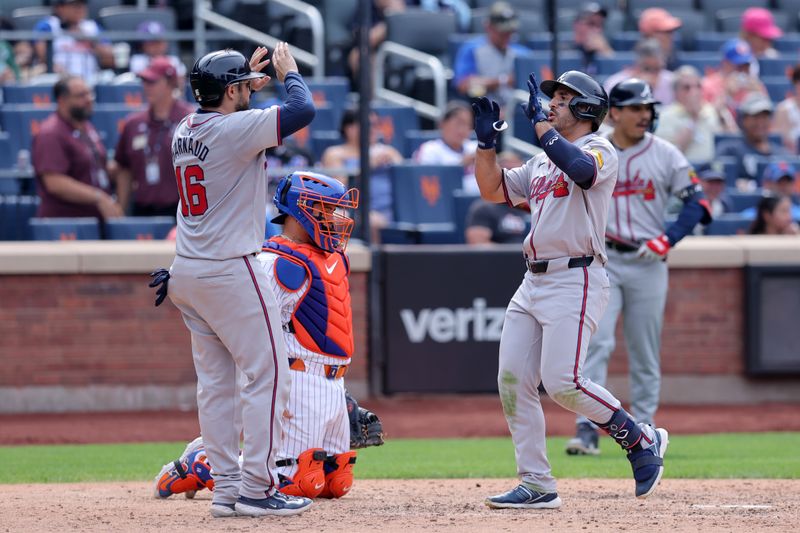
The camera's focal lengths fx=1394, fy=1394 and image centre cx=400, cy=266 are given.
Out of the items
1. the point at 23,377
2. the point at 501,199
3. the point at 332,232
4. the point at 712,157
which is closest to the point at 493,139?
the point at 501,199

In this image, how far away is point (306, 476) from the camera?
6.00 m

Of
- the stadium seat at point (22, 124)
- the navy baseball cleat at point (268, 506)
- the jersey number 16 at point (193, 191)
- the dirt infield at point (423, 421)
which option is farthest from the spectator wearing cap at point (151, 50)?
the navy baseball cleat at point (268, 506)

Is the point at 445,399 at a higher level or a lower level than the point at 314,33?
lower

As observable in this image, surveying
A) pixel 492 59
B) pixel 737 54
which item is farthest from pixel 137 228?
pixel 737 54

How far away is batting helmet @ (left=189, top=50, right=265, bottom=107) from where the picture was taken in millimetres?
5508

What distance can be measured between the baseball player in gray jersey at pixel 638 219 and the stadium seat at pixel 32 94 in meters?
6.21

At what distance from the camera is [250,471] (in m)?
5.52

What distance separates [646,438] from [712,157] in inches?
→ 286

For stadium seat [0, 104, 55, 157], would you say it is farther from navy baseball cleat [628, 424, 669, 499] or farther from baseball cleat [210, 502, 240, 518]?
navy baseball cleat [628, 424, 669, 499]

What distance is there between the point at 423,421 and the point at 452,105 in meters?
3.30

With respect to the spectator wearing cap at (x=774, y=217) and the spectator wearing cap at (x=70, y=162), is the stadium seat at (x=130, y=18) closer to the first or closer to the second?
the spectator wearing cap at (x=70, y=162)

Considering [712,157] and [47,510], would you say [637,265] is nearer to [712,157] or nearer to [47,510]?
[47,510]

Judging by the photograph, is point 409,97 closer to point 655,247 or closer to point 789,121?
point 789,121

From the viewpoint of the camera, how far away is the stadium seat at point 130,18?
13742mm
